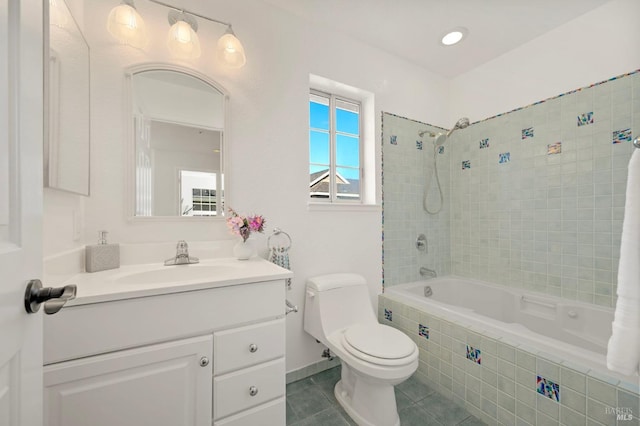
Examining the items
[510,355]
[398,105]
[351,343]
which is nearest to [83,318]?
[351,343]

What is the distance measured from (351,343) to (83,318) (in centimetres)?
114

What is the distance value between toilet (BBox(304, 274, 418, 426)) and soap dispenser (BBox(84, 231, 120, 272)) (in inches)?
41.5

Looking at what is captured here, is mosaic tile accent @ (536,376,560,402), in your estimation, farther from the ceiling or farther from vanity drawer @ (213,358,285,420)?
the ceiling

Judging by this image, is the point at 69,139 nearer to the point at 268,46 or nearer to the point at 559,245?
the point at 268,46

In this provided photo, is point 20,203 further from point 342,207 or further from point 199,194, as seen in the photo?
point 342,207

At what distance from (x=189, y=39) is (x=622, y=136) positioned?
261cm

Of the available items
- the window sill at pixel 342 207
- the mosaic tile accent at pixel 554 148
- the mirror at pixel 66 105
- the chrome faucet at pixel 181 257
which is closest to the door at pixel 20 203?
the mirror at pixel 66 105

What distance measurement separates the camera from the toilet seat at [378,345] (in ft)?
4.11

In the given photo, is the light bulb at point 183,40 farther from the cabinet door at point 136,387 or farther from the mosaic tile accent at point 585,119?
the mosaic tile accent at point 585,119

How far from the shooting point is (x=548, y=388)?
46.2 inches

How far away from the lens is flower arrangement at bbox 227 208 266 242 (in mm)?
1409

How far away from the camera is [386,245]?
2152 mm

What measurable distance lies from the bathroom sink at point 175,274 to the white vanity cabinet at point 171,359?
233mm

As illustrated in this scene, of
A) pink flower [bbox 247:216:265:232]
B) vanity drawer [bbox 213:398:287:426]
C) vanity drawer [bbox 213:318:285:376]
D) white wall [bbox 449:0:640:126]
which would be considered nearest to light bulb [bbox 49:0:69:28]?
pink flower [bbox 247:216:265:232]
